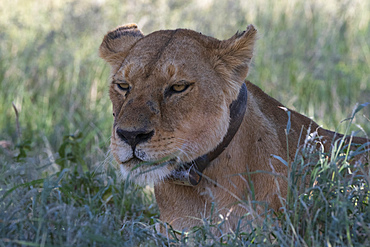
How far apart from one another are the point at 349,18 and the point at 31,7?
4.44 metres

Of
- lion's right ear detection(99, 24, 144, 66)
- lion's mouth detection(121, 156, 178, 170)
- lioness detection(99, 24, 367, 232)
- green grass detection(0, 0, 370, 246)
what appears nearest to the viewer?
lion's mouth detection(121, 156, 178, 170)

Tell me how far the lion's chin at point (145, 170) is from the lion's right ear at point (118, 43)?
799 mm

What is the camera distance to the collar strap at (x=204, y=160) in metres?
2.67

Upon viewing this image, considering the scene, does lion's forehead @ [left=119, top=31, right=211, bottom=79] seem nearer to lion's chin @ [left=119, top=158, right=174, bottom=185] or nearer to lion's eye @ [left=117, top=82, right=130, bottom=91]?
lion's eye @ [left=117, top=82, right=130, bottom=91]

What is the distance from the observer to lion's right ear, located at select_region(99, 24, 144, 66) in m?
3.18

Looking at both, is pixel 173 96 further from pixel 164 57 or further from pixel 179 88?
pixel 164 57

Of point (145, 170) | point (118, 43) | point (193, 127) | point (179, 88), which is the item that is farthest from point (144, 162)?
point (118, 43)

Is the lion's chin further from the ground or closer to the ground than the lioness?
closer to the ground

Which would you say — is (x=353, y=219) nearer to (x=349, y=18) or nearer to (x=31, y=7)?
(x=349, y=18)

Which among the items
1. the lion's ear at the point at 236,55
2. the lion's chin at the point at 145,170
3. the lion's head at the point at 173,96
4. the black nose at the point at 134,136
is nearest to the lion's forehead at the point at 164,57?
the lion's head at the point at 173,96

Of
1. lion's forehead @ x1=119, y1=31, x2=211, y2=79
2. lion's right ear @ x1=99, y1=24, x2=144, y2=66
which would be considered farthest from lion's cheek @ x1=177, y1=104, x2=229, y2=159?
lion's right ear @ x1=99, y1=24, x2=144, y2=66

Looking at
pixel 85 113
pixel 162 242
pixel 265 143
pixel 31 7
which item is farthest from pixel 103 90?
pixel 162 242

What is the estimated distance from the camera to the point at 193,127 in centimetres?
264

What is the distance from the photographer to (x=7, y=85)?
5.58 m
